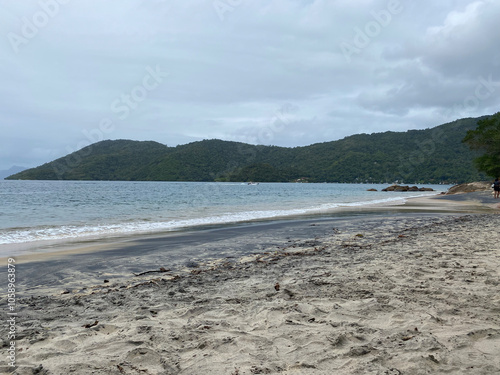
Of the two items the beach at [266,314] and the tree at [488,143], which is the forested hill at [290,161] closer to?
the tree at [488,143]

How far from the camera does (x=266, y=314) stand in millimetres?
4422

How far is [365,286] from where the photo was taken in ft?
18.1

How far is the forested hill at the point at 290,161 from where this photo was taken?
424 ft

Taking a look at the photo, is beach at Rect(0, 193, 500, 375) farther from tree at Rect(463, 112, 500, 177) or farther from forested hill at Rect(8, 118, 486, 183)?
forested hill at Rect(8, 118, 486, 183)

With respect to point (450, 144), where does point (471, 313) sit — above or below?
below

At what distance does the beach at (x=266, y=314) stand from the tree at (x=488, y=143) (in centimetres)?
5326

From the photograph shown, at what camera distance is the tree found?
51934 mm

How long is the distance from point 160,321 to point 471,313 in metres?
3.77

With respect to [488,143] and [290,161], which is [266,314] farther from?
[290,161]

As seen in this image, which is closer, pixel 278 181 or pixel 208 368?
pixel 208 368

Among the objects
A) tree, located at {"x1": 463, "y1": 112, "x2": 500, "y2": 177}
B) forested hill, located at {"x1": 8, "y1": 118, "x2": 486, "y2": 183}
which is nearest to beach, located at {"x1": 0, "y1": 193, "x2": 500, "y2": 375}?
tree, located at {"x1": 463, "y1": 112, "x2": 500, "y2": 177}

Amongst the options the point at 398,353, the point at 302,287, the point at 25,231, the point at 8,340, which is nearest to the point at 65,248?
the point at 25,231

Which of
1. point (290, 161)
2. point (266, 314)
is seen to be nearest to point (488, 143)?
point (266, 314)

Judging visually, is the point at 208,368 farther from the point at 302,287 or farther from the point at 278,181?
the point at 278,181
